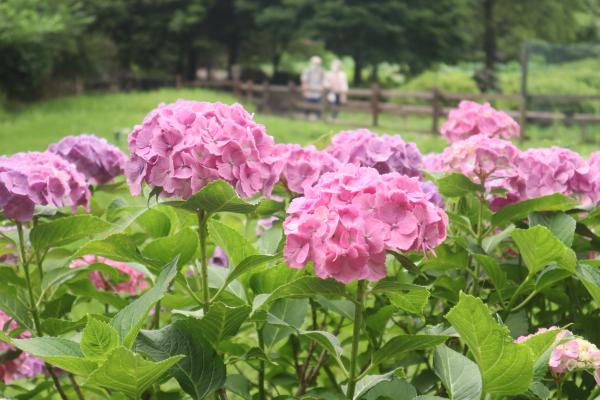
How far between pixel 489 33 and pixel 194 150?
102ft

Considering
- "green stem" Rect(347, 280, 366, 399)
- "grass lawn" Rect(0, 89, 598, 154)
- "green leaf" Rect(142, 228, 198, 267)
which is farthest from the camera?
"grass lawn" Rect(0, 89, 598, 154)

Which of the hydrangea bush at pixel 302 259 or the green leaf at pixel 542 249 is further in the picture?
the green leaf at pixel 542 249

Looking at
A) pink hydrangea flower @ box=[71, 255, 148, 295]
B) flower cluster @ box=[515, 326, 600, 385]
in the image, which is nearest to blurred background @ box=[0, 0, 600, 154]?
pink hydrangea flower @ box=[71, 255, 148, 295]

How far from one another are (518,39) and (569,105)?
17.2 metres

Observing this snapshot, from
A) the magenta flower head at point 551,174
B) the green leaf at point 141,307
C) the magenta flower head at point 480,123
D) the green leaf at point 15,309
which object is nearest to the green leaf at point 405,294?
the green leaf at point 141,307

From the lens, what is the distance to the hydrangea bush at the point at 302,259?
1310mm

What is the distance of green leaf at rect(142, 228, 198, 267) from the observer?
165 cm

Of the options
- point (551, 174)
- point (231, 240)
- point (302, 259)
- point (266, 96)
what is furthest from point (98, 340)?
point (266, 96)

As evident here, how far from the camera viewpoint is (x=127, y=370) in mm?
1225

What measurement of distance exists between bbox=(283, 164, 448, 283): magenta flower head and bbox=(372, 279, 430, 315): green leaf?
0.22 ft

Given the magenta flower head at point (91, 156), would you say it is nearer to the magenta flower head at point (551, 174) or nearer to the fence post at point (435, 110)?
the magenta flower head at point (551, 174)

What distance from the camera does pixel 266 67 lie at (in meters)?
39.8

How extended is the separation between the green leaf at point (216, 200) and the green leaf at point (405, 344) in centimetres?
33

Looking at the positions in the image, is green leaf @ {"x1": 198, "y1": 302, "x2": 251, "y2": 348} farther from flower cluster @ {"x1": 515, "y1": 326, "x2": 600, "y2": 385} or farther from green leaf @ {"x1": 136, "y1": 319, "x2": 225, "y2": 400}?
flower cluster @ {"x1": 515, "y1": 326, "x2": 600, "y2": 385}
